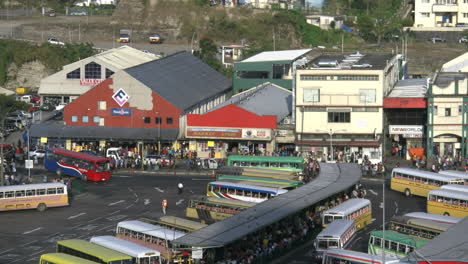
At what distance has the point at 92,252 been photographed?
146 feet

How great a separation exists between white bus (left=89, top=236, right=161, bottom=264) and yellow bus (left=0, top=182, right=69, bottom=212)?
1559cm

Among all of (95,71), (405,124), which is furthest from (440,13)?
(95,71)

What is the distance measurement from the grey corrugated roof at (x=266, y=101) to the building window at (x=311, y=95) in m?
3.43

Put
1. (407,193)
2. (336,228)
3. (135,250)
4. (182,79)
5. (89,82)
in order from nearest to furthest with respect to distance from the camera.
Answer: (135,250)
(336,228)
(407,193)
(182,79)
(89,82)

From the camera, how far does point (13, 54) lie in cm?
11575

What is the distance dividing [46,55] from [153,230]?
2759 inches

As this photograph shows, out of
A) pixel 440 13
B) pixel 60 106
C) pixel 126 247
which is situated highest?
pixel 440 13

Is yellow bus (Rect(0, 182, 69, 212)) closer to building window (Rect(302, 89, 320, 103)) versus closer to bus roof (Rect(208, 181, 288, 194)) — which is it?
bus roof (Rect(208, 181, 288, 194))

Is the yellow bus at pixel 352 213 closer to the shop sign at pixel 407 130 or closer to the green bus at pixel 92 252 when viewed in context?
the green bus at pixel 92 252

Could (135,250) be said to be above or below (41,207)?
below

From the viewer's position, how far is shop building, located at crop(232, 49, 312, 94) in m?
94.4

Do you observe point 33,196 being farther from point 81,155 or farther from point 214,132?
point 214,132

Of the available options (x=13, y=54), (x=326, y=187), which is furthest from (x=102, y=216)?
(x=13, y=54)

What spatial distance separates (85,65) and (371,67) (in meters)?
29.9
